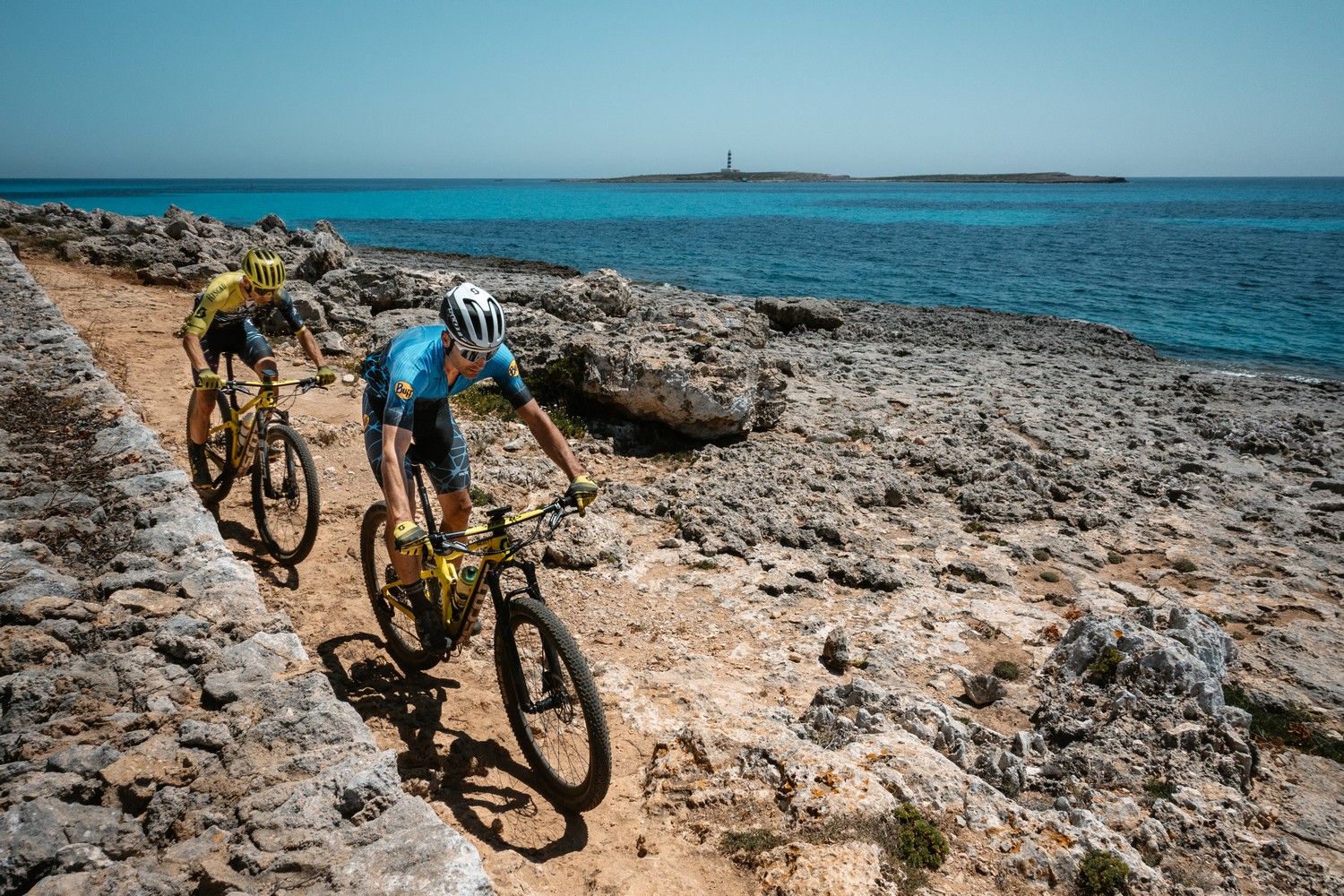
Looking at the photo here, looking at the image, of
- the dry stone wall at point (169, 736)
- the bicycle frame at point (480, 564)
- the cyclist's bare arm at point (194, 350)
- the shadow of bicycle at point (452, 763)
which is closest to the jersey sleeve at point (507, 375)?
the bicycle frame at point (480, 564)

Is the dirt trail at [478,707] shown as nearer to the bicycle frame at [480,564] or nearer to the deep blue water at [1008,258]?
the bicycle frame at [480,564]

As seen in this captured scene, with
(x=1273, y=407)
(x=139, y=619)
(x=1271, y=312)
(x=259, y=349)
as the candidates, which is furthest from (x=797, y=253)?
(x=139, y=619)

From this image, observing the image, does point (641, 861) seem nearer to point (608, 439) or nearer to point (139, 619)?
point (139, 619)

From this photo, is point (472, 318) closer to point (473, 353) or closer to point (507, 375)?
point (473, 353)

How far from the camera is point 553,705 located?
4.09 meters

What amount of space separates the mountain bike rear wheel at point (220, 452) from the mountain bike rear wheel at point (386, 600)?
7.24 ft

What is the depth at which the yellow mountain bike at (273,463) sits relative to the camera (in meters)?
6.29

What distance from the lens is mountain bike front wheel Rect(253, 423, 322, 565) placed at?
635 cm

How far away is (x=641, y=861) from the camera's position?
3742 millimetres

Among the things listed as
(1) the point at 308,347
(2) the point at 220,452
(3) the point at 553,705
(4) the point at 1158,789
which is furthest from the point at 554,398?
(4) the point at 1158,789

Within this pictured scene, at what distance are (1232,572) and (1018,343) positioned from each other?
45.9 ft

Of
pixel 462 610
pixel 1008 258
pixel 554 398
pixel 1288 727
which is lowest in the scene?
→ pixel 1288 727

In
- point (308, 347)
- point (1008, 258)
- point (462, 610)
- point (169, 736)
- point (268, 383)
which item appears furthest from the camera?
point (1008, 258)

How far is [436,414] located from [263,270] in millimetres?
2812
